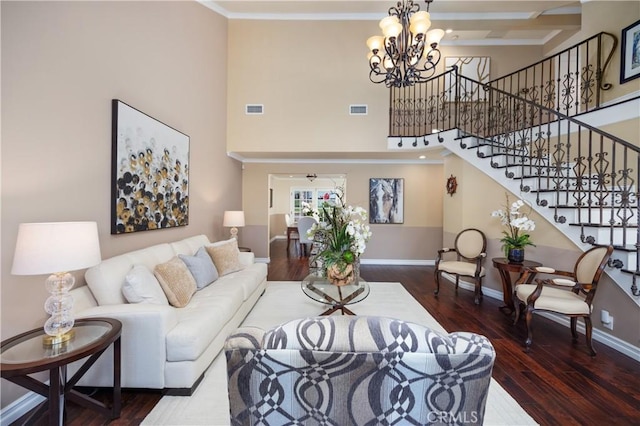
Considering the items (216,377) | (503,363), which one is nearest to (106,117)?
(216,377)

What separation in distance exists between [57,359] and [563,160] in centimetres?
588

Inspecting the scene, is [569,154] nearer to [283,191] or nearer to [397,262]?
[397,262]

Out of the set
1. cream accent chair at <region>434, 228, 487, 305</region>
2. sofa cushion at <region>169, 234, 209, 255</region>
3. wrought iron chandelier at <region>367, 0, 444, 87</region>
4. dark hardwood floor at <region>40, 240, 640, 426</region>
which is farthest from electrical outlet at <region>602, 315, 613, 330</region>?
sofa cushion at <region>169, 234, 209, 255</region>

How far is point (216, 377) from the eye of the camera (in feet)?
6.83

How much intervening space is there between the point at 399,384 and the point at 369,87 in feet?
16.9

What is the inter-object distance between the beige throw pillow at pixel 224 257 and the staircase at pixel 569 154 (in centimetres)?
340

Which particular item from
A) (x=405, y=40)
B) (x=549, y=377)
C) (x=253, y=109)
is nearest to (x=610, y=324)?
(x=549, y=377)

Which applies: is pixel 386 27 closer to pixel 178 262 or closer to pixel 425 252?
pixel 178 262

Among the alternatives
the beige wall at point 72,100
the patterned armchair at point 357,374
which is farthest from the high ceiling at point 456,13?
the patterned armchair at point 357,374

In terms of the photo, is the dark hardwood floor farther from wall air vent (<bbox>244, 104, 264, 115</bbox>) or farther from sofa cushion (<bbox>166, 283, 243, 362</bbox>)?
wall air vent (<bbox>244, 104, 264, 115</bbox>)

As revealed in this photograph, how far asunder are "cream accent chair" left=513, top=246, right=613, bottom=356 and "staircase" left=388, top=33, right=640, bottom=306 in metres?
0.15

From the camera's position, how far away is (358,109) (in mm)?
5039

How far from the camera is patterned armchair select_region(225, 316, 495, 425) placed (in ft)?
2.67

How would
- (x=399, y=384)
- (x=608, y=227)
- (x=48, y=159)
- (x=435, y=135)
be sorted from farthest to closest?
(x=435, y=135) → (x=608, y=227) → (x=48, y=159) → (x=399, y=384)
